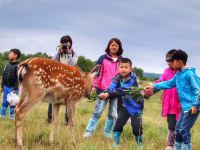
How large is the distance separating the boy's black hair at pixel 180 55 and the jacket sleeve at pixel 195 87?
11.5 inches

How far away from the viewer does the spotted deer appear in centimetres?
841

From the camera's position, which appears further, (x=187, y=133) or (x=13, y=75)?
(x=13, y=75)

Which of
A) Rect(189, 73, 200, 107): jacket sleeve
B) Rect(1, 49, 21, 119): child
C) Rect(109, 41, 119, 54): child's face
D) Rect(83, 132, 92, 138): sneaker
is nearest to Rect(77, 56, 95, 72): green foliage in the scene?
Rect(1, 49, 21, 119): child

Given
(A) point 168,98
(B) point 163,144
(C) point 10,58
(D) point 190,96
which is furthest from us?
(C) point 10,58

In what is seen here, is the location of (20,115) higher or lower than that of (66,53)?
lower

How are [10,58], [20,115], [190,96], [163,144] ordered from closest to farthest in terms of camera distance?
[190,96], [20,115], [163,144], [10,58]

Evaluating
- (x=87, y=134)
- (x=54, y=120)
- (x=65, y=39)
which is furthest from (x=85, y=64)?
(x=54, y=120)

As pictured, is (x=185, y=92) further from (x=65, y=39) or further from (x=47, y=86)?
(x=65, y=39)

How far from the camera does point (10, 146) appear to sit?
788 cm

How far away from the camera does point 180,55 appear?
770cm

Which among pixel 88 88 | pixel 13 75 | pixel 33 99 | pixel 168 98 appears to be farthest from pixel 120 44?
pixel 13 75

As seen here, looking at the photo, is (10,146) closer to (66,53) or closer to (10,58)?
(66,53)

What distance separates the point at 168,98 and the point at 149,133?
2.11 meters

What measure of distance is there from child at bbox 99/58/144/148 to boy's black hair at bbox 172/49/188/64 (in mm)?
1060
